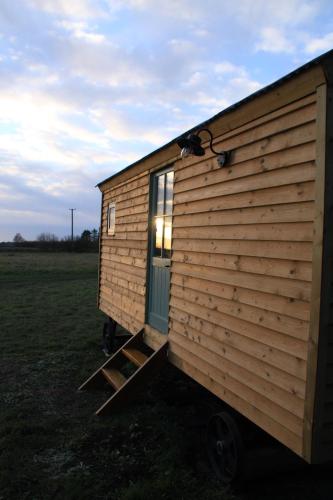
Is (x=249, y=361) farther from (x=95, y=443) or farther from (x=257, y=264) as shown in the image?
(x=95, y=443)

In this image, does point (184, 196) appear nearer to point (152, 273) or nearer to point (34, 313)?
point (152, 273)

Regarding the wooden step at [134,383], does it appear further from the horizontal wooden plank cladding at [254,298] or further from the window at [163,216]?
the window at [163,216]

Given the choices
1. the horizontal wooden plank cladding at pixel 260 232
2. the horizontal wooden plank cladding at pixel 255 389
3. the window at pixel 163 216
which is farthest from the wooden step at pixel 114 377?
the horizontal wooden plank cladding at pixel 260 232

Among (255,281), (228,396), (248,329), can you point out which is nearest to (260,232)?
(255,281)

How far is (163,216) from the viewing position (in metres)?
5.75

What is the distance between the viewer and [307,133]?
285 centimetres

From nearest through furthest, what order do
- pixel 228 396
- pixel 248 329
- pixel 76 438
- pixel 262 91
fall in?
pixel 262 91
pixel 248 329
pixel 228 396
pixel 76 438

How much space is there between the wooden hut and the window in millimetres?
38

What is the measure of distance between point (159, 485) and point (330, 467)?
1.67m

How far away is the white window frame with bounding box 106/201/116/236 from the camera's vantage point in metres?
8.37

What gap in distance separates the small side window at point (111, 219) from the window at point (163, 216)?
245cm

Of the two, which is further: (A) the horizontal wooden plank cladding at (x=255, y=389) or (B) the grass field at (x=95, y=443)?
(B) the grass field at (x=95, y=443)

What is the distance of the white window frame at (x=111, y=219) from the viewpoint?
837 cm

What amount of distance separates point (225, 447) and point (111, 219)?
18.8 ft
